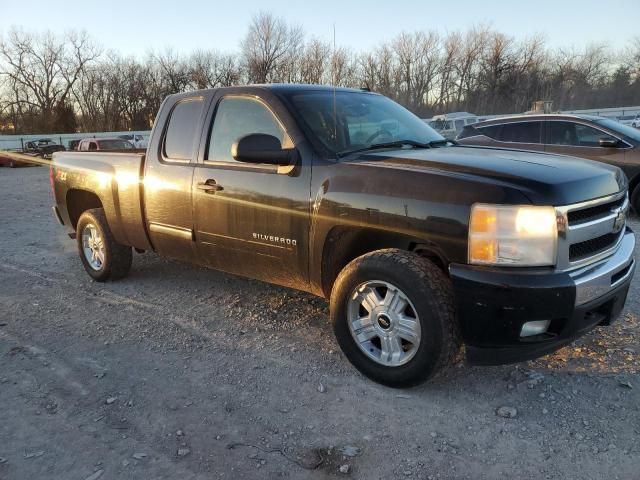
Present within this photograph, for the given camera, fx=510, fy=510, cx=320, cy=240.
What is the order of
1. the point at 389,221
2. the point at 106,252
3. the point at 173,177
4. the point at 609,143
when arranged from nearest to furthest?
the point at 389,221 < the point at 173,177 < the point at 106,252 < the point at 609,143

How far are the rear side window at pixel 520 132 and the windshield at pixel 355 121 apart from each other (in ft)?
16.8

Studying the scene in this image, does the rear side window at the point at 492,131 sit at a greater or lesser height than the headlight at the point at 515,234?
greater

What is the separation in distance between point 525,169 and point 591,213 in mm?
445

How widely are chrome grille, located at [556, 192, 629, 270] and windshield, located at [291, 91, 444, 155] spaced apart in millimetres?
1428

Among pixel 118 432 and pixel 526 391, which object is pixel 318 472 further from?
pixel 526 391

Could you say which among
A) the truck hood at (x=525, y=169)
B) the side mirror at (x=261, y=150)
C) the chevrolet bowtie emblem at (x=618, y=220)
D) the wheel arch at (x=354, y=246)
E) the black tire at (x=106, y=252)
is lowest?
the black tire at (x=106, y=252)

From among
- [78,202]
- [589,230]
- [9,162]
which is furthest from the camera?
[9,162]

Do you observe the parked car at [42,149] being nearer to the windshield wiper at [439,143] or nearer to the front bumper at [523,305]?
the windshield wiper at [439,143]

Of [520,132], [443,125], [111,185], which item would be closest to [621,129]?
[520,132]

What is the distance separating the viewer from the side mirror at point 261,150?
334 centimetres

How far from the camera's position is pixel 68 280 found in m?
5.58

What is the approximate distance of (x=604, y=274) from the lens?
280 centimetres

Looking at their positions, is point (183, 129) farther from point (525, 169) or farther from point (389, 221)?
point (525, 169)

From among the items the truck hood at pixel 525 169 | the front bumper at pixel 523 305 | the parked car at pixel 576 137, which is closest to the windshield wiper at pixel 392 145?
the truck hood at pixel 525 169
